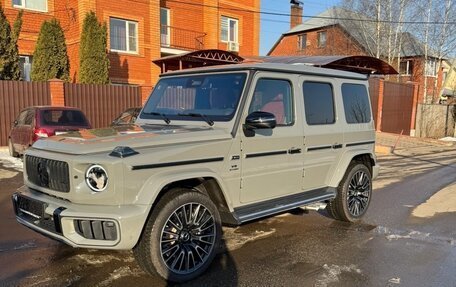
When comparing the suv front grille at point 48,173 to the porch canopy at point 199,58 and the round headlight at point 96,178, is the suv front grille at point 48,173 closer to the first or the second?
the round headlight at point 96,178

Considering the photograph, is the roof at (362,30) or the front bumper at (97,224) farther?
the roof at (362,30)

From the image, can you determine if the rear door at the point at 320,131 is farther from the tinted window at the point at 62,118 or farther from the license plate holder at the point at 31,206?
the tinted window at the point at 62,118

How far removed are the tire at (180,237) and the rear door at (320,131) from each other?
5.36 feet

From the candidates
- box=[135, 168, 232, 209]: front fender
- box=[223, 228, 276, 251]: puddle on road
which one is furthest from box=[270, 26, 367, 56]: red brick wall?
box=[135, 168, 232, 209]: front fender

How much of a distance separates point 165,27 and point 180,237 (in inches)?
845

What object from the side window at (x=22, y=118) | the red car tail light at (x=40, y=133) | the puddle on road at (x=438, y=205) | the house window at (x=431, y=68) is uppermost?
the house window at (x=431, y=68)

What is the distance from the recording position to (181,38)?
24688 millimetres

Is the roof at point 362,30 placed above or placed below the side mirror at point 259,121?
above

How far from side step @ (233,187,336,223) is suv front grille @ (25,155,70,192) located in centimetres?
170

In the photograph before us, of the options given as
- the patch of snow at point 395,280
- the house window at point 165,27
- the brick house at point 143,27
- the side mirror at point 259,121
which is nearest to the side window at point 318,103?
the side mirror at point 259,121

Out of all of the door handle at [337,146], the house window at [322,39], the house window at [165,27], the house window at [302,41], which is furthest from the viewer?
the house window at [302,41]

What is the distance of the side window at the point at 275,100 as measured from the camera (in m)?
4.83

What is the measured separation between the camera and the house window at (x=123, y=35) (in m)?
21.0

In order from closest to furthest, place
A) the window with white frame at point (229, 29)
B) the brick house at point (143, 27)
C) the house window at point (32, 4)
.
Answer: the house window at point (32, 4) → the brick house at point (143, 27) → the window with white frame at point (229, 29)
